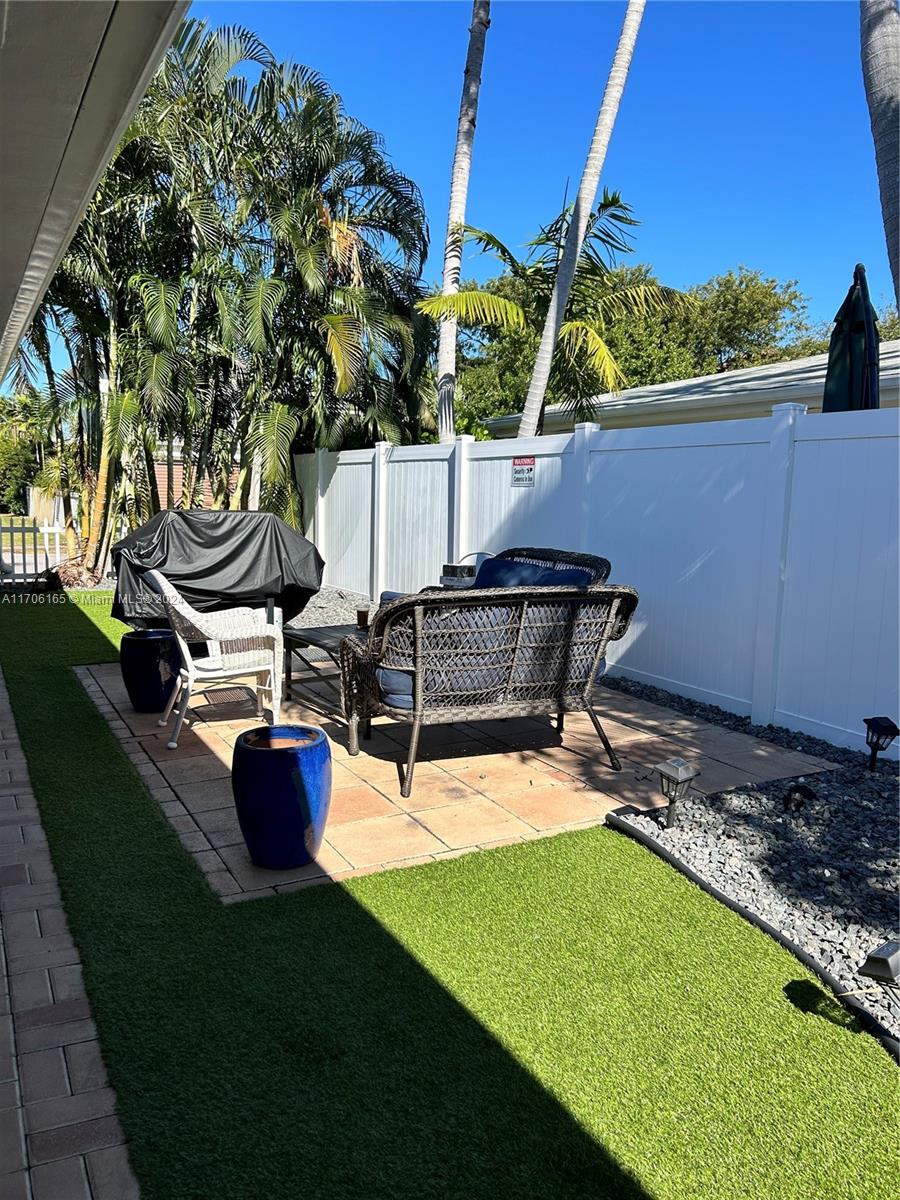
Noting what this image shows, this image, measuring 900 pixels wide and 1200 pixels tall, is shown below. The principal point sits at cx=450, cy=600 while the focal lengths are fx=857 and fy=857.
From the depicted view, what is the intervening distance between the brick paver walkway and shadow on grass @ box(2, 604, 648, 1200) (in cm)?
5

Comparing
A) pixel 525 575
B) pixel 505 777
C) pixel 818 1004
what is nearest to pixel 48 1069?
pixel 818 1004

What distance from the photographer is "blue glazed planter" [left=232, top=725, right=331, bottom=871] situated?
368 cm

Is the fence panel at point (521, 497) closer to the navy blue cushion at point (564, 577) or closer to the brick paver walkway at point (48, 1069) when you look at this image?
the navy blue cushion at point (564, 577)

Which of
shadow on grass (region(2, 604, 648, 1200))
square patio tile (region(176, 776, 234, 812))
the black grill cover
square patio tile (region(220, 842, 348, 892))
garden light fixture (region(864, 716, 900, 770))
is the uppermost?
the black grill cover

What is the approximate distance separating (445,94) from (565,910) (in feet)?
44.6

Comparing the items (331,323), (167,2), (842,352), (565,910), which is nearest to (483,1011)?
(565,910)

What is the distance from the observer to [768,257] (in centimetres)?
2806

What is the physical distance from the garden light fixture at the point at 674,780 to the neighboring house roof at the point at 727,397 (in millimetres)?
5456

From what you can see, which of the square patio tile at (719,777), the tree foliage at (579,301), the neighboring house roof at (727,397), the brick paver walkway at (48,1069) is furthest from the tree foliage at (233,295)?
the brick paver walkway at (48,1069)

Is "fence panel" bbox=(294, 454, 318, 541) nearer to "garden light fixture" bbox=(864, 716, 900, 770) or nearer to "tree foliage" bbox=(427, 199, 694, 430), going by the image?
"tree foliage" bbox=(427, 199, 694, 430)

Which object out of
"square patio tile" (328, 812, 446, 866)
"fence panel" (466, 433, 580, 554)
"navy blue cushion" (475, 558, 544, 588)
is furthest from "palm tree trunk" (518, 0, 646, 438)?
"square patio tile" (328, 812, 446, 866)

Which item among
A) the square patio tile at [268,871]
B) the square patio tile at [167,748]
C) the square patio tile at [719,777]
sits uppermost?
the square patio tile at [719,777]

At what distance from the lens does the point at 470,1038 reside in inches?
107

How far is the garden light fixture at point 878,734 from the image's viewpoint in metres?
4.88
